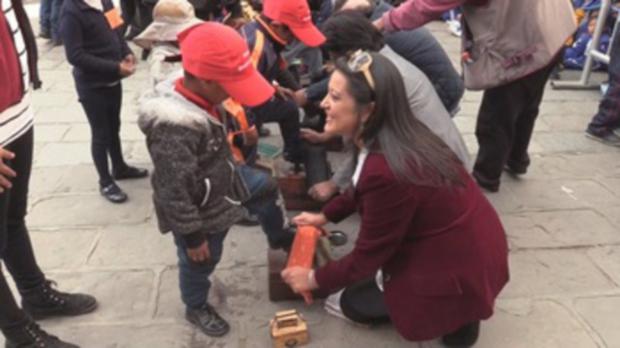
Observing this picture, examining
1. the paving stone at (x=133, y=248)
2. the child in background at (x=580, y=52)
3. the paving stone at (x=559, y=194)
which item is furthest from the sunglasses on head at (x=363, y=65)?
the child in background at (x=580, y=52)

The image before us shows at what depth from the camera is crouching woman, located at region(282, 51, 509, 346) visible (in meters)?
1.95

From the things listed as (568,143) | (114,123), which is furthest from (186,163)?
(568,143)

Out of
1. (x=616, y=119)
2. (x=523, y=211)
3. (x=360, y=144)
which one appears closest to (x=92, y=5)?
(x=360, y=144)

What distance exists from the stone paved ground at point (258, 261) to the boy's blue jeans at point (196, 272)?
0.57 feet

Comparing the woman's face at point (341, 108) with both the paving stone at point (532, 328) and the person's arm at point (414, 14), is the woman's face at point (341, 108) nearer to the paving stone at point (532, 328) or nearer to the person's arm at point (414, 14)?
the paving stone at point (532, 328)

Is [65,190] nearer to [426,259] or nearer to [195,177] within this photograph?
[195,177]

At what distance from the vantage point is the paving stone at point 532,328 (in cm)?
249

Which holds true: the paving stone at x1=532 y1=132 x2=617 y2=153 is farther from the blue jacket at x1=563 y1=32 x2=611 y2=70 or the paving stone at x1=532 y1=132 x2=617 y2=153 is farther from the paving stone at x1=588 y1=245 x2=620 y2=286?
the blue jacket at x1=563 y1=32 x2=611 y2=70

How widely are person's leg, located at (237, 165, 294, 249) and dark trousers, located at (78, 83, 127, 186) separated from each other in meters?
1.17

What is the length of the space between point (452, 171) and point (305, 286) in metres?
0.75

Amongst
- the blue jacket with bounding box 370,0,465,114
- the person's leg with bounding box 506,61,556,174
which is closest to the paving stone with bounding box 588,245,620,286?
the person's leg with bounding box 506,61,556,174

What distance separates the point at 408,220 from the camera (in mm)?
2000

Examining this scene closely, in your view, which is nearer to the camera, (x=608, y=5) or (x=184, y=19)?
(x=184, y=19)

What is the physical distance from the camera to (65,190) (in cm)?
371
